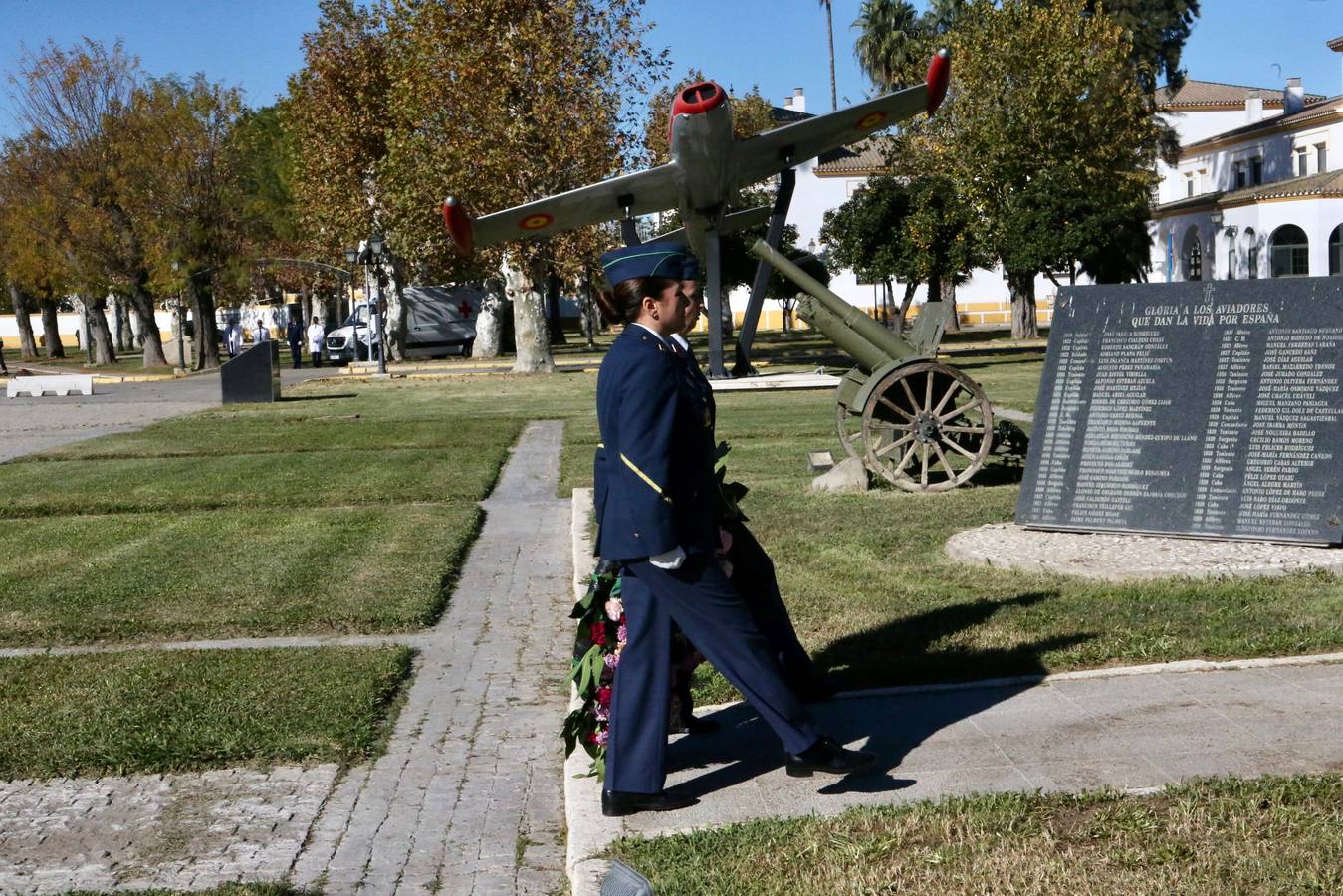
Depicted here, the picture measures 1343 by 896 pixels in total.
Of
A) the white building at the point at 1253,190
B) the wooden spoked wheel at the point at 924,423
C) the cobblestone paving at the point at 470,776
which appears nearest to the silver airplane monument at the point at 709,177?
the wooden spoked wheel at the point at 924,423

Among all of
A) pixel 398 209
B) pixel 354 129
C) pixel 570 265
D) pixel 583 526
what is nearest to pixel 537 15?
pixel 570 265

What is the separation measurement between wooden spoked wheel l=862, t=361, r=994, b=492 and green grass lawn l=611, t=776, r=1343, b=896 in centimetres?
701

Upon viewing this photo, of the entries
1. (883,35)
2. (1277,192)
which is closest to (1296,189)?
(1277,192)

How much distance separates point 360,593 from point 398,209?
33157mm

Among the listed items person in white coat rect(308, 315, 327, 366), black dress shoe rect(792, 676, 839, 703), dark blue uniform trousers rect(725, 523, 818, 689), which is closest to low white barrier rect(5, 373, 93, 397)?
person in white coat rect(308, 315, 327, 366)

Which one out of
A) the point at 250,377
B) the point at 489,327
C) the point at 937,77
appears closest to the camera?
the point at 937,77

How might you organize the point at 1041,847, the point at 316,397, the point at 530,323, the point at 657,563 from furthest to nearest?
the point at 530,323 < the point at 316,397 < the point at 657,563 < the point at 1041,847

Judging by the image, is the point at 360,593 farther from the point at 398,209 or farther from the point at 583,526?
the point at 398,209

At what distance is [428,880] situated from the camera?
14.5 ft

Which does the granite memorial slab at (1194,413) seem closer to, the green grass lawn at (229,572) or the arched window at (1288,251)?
the green grass lawn at (229,572)

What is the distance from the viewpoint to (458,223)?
20.8m

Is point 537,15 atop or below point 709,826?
atop

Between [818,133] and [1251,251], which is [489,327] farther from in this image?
[1251,251]

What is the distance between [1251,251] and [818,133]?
38.1 m
